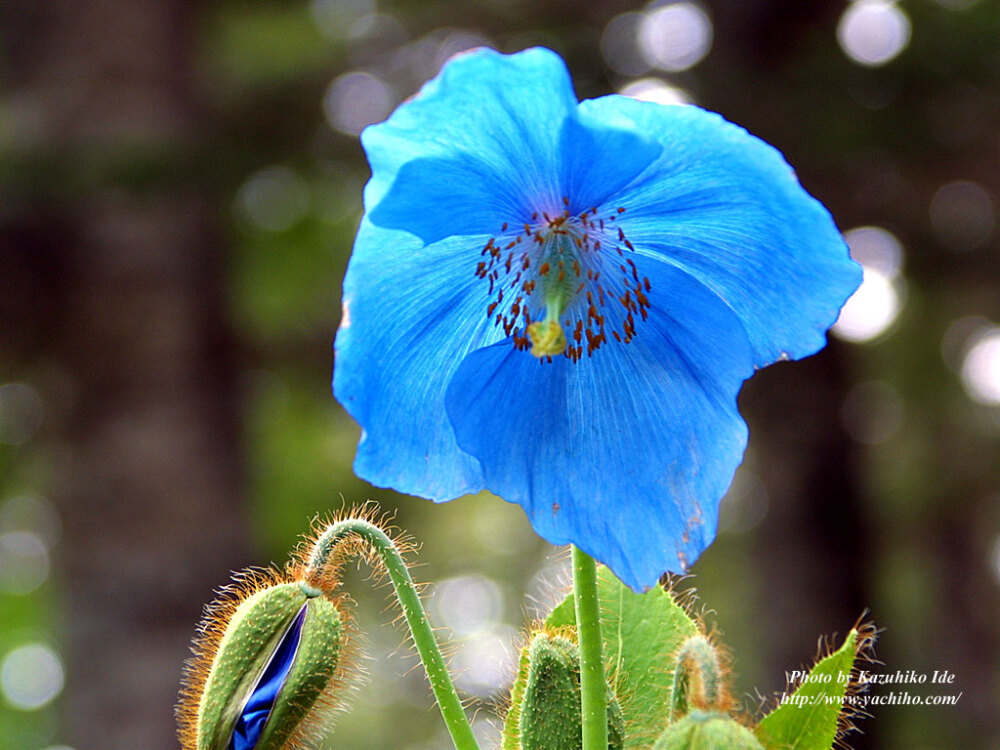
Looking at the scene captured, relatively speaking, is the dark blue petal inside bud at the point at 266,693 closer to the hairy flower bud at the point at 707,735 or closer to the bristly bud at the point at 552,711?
the bristly bud at the point at 552,711

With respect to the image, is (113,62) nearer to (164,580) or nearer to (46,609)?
(164,580)

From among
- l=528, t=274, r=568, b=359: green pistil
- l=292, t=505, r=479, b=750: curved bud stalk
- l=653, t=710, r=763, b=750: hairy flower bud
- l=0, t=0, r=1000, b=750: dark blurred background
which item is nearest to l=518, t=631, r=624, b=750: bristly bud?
l=292, t=505, r=479, b=750: curved bud stalk

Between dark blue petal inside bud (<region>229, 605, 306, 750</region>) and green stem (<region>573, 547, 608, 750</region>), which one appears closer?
green stem (<region>573, 547, 608, 750</region>)

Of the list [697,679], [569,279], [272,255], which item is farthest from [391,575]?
[272,255]

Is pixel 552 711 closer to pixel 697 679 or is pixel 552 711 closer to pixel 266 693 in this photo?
pixel 697 679

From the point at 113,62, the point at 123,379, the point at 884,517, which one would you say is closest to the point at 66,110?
the point at 113,62

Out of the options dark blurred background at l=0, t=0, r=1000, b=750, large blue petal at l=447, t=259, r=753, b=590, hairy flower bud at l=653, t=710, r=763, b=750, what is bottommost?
hairy flower bud at l=653, t=710, r=763, b=750

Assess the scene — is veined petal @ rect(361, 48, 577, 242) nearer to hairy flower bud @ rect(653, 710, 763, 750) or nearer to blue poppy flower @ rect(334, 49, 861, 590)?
blue poppy flower @ rect(334, 49, 861, 590)

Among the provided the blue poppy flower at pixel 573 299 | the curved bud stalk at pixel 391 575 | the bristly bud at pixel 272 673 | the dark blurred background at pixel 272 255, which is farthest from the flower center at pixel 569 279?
the dark blurred background at pixel 272 255
